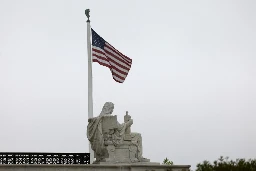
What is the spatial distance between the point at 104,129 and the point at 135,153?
1.62m

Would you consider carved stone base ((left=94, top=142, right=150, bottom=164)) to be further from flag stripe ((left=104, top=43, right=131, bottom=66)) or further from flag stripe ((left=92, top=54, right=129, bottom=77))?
flag stripe ((left=104, top=43, right=131, bottom=66))

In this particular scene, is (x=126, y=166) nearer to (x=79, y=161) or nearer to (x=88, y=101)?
(x=79, y=161)

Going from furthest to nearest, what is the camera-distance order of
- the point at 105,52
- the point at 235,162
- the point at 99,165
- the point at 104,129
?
the point at 105,52 < the point at 104,129 < the point at 99,165 < the point at 235,162

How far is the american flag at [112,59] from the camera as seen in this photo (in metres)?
31.3

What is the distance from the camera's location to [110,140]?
2631 centimetres

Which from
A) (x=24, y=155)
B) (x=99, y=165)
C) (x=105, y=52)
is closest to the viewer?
(x=99, y=165)

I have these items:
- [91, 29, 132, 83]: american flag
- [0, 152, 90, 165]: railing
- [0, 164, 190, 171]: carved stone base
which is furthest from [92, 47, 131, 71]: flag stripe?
[0, 164, 190, 171]: carved stone base

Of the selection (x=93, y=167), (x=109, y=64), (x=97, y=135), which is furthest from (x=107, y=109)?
(x=109, y=64)

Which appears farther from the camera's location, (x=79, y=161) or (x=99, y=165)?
(x=79, y=161)

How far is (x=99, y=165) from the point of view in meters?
24.2

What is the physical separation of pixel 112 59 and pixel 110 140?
6050 millimetres

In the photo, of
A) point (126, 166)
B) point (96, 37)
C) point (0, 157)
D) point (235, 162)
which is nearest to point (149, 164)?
point (126, 166)

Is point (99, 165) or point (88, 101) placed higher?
point (88, 101)

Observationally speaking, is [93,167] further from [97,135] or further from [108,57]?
[108,57]
